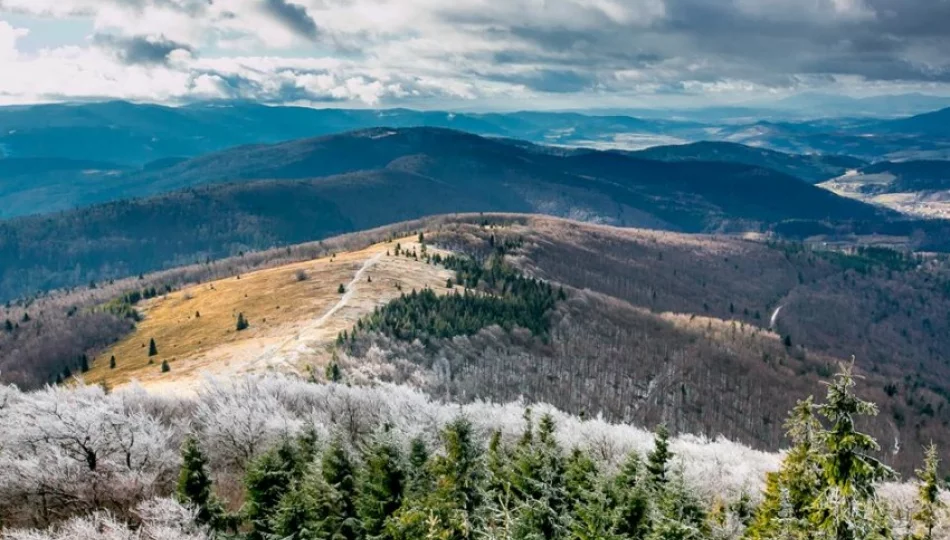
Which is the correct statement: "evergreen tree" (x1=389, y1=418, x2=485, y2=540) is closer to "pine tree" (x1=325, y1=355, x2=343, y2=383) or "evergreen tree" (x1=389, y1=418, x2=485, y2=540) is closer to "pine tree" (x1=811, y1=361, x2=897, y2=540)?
"pine tree" (x1=811, y1=361, x2=897, y2=540)

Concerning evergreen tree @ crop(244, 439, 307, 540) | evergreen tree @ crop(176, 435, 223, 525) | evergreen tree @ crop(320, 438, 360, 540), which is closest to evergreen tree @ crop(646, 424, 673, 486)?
evergreen tree @ crop(320, 438, 360, 540)

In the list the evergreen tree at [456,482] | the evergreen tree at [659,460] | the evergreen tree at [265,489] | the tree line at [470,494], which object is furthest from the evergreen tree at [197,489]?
the evergreen tree at [659,460]

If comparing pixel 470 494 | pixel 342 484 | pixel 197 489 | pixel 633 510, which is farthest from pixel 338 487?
pixel 633 510

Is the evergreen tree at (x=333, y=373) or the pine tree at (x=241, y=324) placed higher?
the evergreen tree at (x=333, y=373)

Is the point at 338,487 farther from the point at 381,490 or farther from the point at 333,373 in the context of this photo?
the point at 333,373

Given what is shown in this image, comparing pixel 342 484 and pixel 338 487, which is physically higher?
pixel 342 484

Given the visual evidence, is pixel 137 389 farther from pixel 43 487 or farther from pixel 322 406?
pixel 43 487

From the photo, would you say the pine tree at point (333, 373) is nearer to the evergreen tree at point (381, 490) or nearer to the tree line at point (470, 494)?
the tree line at point (470, 494)

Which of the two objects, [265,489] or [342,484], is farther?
[265,489]
